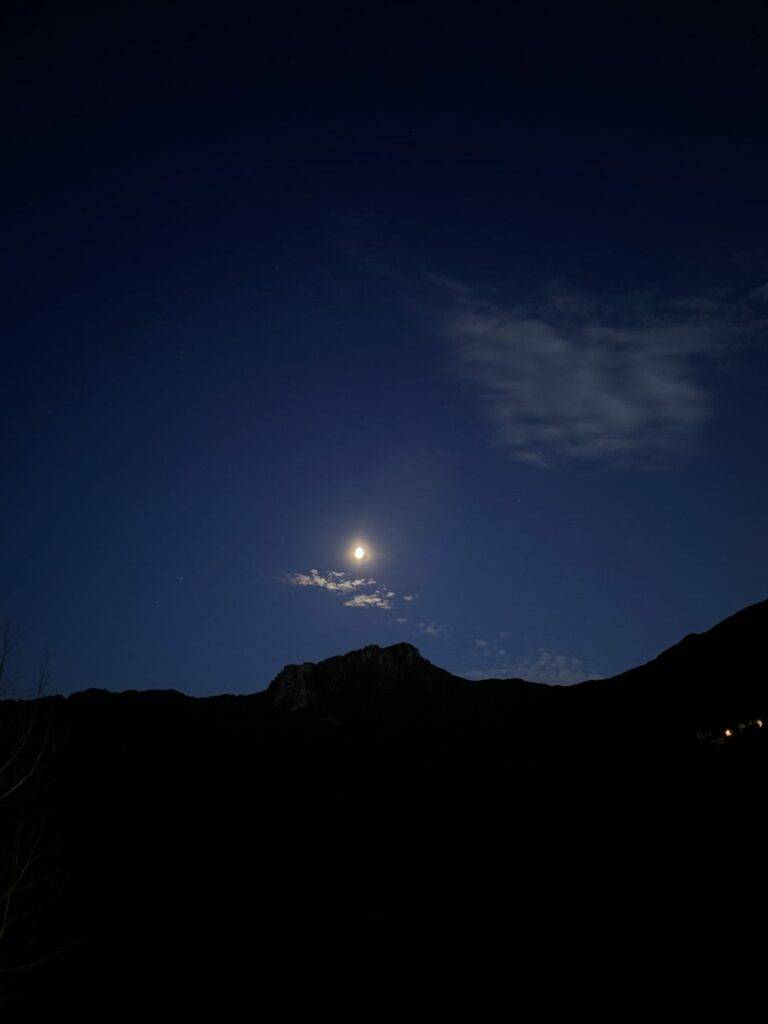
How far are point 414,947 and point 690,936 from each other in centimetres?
534

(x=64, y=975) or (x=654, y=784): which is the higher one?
(x=654, y=784)

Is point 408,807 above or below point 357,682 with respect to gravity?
below

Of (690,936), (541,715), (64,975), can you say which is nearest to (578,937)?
(690,936)

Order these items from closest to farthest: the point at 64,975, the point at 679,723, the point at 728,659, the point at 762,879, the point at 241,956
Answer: the point at 241,956, the point at 762,879, the point at 64,975, the point at 679,723, the point at 728,659

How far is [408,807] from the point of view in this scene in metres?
61.0

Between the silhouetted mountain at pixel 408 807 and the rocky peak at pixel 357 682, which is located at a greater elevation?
the rocky peak at pixel 357 682

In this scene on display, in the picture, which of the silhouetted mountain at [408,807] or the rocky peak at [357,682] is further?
the rocky peak at [357,682]

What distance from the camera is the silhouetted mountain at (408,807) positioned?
24.3 meters

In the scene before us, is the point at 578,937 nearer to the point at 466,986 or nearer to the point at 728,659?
the point at 466,986

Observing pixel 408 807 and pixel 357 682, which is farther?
pixel 357 682

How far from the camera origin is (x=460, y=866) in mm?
36156

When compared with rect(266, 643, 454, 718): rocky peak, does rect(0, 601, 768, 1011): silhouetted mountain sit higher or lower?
lower

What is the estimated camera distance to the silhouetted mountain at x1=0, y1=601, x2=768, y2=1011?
2427 centimetres

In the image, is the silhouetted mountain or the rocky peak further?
the rocky peak
